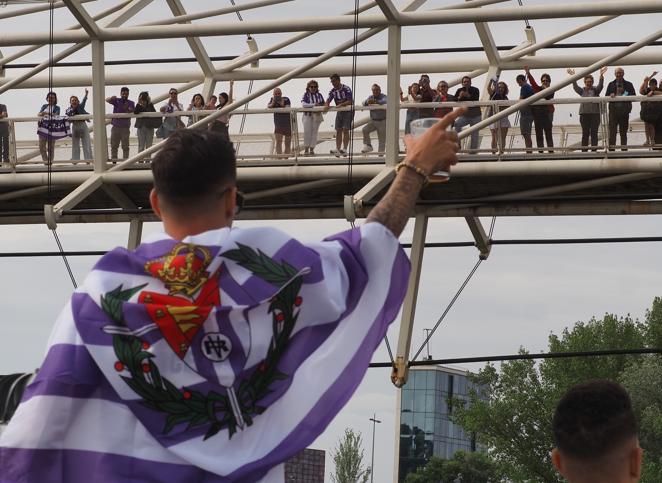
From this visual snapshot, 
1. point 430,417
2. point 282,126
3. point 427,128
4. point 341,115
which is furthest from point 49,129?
point 430,417

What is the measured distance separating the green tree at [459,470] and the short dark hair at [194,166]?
79.3 meters

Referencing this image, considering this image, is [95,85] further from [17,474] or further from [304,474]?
[304,474]

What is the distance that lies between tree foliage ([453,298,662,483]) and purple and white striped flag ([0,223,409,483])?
65.3 m

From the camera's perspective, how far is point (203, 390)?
310 cm

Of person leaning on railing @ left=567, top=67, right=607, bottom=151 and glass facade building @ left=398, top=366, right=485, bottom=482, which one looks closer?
person leaning on railing @ left=567, top=67, right=607, bottom=151

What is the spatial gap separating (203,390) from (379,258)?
52 cm

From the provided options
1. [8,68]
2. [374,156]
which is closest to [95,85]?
[374,156]

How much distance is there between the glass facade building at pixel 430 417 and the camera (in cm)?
10488

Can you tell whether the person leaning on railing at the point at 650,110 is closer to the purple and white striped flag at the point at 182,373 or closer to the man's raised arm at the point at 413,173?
the man's raised arm at the point at 413,173

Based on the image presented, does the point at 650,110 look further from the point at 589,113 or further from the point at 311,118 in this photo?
the point at 311,118

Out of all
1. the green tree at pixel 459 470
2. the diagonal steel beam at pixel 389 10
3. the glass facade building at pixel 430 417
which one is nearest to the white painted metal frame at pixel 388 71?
the diagonal steel beam at pixel 389 10

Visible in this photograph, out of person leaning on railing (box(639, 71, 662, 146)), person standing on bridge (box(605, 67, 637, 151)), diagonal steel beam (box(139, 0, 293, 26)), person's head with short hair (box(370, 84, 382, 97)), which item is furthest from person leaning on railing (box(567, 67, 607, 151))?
diagonal steel beam (box(139, 0, 293, 26))

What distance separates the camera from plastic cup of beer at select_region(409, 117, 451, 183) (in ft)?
11.5

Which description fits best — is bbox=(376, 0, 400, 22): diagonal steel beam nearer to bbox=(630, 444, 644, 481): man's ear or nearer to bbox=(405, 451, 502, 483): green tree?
bbox=(630, 444, 644, 481): man's ear
